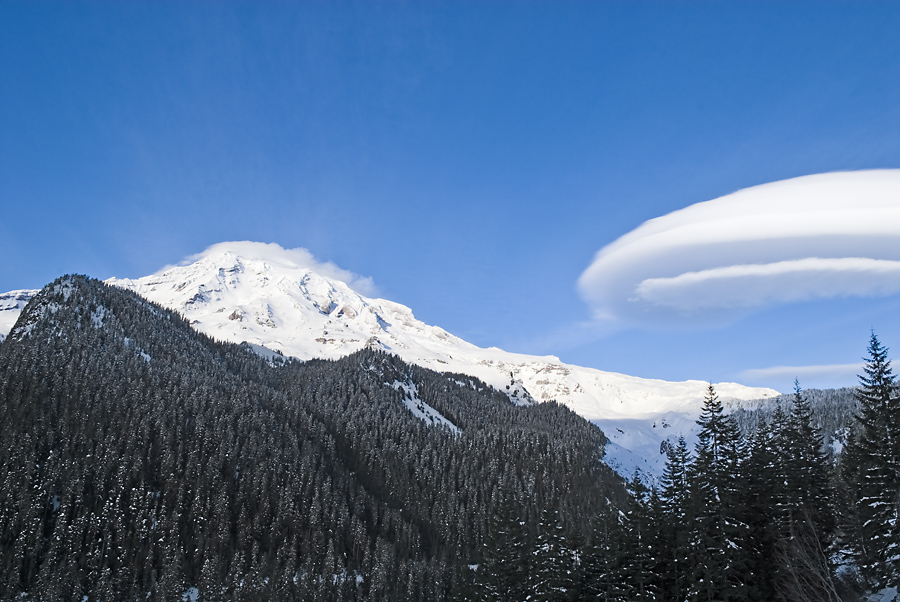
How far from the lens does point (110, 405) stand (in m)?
171

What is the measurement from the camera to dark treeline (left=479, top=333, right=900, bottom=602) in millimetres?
35906

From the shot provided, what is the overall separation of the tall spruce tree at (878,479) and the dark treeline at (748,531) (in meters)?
0.08

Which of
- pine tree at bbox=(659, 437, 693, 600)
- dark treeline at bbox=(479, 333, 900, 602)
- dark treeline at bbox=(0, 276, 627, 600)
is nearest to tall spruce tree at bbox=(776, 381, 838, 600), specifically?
dark treeline at bbox=(479, 333, 900, 602)

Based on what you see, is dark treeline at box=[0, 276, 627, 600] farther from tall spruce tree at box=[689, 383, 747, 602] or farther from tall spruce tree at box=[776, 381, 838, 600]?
tall spruce tree at box=[776, 381, 838, 600]

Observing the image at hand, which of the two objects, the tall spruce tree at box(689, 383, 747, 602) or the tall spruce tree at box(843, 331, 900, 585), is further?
the tall spruce tree at box(689, 383, 747, 602)

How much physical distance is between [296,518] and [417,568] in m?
42.7

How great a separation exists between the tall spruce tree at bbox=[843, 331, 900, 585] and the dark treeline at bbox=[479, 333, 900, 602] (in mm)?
75

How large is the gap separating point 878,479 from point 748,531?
14.3 meters

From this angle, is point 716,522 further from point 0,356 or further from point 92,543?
point 0,356

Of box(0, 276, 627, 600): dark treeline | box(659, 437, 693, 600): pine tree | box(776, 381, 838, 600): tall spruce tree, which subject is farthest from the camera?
box(0, 276, 627, 600): dark treeline

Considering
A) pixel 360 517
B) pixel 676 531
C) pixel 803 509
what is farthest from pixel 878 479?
pixel 360 517

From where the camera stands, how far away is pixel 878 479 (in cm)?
3525

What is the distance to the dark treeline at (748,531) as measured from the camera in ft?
118

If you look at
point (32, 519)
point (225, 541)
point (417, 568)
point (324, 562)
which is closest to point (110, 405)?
point (32, 519)
